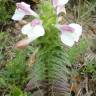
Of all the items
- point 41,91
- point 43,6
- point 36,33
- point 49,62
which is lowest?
point 41,91

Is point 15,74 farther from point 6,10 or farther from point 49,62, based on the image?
point 6,10

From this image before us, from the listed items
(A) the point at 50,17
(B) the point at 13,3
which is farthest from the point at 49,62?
(B) the point at 13,3

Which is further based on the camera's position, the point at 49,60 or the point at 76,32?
the point at 49,60

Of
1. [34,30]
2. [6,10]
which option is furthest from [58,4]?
[6,10]

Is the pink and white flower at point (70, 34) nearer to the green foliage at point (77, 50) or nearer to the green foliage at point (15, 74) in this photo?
the green foliage at point (77, 50)

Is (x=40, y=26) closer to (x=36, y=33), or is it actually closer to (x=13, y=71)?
(x=36, y=33)

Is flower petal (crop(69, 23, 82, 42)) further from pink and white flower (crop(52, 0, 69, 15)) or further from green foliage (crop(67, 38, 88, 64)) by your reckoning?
green foliage (crop(67, 38, 88, 64))
